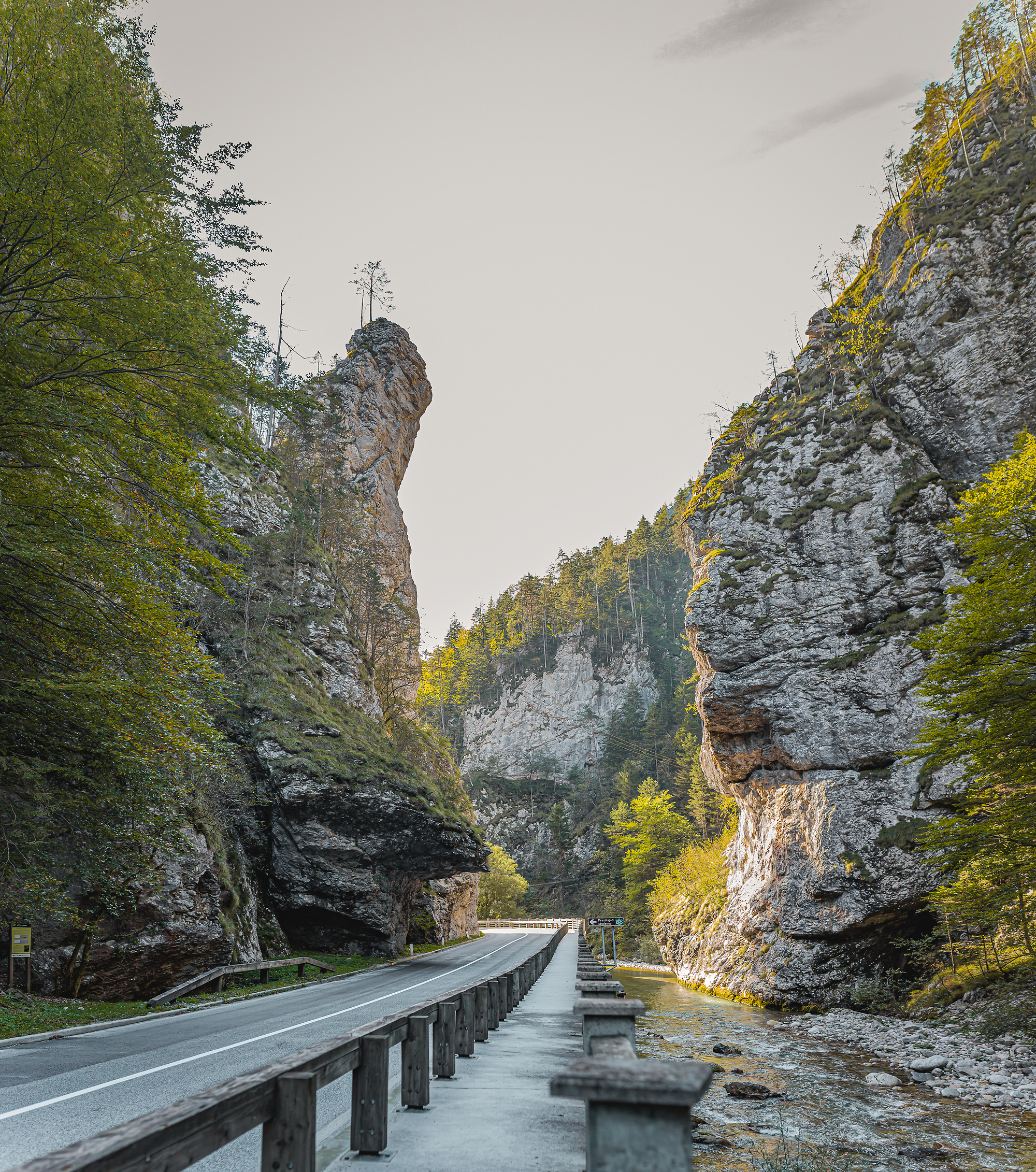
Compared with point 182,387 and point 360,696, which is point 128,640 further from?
point 360,696

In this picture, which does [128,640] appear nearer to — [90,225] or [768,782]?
[90,225]

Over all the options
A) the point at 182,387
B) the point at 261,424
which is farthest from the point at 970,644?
the point at 261,424

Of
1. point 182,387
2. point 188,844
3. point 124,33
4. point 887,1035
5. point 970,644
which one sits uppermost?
point 124,33

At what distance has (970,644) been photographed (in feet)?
43.7

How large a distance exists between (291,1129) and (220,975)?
1434 cm

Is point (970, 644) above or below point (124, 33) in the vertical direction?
below

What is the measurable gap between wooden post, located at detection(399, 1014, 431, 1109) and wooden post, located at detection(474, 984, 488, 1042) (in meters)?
2.97

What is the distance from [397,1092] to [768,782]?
78.5ft

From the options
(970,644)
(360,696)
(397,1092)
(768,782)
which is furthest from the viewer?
(360,696)

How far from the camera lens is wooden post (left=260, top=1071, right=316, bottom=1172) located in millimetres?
3195

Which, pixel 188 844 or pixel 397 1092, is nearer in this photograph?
pixel 397 1092

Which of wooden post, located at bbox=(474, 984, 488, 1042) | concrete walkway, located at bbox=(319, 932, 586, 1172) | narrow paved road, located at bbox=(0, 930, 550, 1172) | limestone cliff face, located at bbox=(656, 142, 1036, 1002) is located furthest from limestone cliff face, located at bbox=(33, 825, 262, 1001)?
limestone cliff face, located at bbox=(656, 142, 1036, 1002)

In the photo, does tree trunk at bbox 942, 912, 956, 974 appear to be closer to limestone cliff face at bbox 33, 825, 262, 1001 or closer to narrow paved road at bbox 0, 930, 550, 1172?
narrow paved road at bbox 0, 930, 550, 1172

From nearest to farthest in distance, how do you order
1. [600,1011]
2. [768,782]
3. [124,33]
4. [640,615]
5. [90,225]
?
[600,1011]
[90,225]
[124,33]
[768,782]
[640,615]
